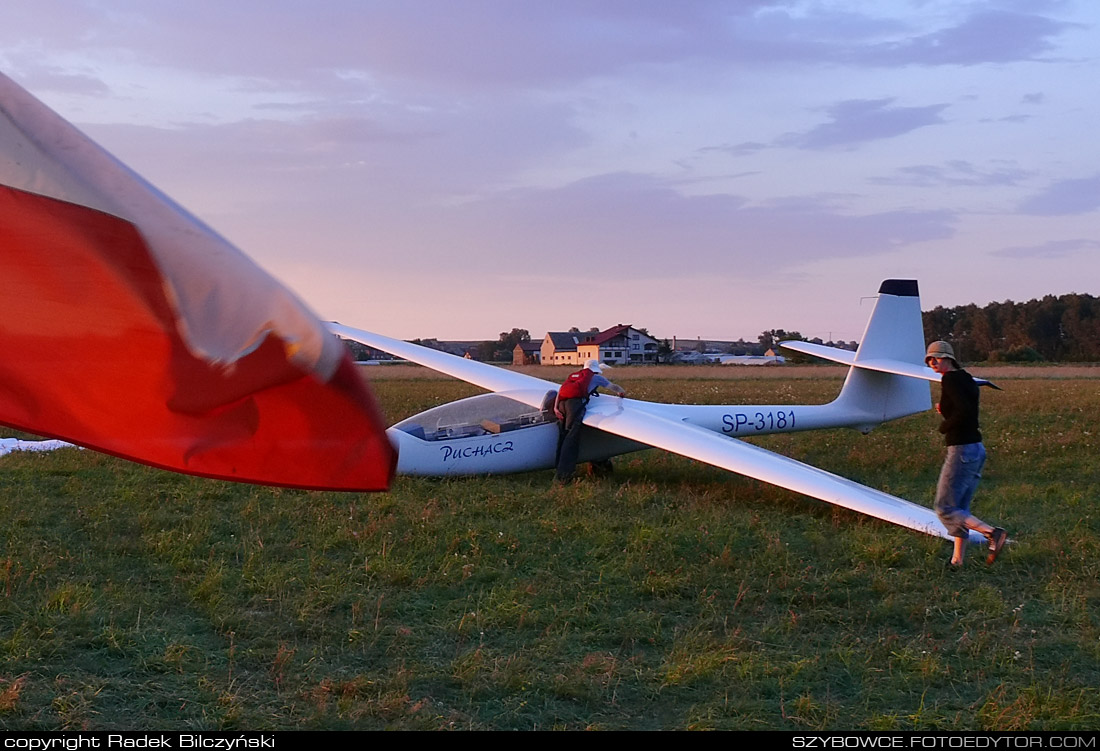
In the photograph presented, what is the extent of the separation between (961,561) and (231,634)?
20.1 feet

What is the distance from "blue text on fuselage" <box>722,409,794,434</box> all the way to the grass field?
2.93m

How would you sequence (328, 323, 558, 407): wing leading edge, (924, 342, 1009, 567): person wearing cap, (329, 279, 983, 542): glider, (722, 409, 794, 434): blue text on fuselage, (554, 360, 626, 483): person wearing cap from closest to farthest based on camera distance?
1. (924, 342, 1009, 567): person wearing cap
2. (329, 279, 983, 542): glider
3. (554, 360, 626, 483): person wearing cap
4. (328, 323, 558, 407): wing leading edge
5. (722, 409, 794, 434): blue text on fuselage

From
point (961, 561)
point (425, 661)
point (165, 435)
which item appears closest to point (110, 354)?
point (165, 435)

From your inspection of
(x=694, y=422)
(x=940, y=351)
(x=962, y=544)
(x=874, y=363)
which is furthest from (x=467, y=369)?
(x=962, y=544)

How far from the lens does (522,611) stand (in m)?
6.53

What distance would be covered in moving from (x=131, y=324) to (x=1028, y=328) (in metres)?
102

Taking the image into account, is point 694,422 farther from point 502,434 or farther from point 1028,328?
point 1028,328

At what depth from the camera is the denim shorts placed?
26.9 feet

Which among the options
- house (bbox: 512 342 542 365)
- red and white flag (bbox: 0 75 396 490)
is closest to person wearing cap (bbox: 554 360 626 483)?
red and white flag (bbox: 0 75 396 490)

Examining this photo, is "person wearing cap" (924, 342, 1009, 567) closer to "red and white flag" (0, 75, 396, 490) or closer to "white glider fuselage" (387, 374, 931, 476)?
"white glider fuselage" (387, 374, 931, 476)

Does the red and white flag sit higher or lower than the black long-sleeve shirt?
higher

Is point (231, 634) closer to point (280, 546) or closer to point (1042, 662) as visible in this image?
point (280, 546)

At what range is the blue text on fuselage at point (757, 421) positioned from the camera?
14203mm

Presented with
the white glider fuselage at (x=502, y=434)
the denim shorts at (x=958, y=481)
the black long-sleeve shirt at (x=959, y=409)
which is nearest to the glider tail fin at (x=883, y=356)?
the white glider fuselage at (x=502, y=434)
